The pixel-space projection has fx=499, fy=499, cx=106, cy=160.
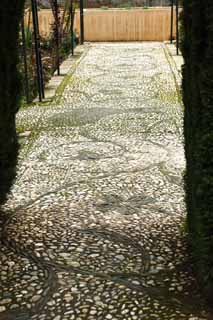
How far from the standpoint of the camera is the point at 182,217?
301 cm

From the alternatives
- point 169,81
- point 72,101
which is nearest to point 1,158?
point 72,101

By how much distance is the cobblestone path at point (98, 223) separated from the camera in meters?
2.18

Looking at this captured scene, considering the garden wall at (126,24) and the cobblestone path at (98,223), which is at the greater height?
the garden wall at (126,24)

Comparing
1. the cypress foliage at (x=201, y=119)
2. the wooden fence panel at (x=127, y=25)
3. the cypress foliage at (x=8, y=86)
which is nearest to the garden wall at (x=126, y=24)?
the wooden fence panel at (x=127, y=25)

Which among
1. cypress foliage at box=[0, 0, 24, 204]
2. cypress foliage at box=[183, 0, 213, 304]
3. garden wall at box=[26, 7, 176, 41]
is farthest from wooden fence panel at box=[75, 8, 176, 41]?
cypress foliage at box=[183, 0, 213, 304]

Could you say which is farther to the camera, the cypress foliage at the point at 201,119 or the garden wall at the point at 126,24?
the garden wall at the point at 126,24

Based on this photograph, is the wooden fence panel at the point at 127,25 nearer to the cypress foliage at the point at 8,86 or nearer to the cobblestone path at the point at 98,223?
the cobblestone path at the point at 98,223

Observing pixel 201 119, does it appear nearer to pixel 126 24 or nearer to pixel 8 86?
pixel 8 86

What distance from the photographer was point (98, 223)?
2.97m

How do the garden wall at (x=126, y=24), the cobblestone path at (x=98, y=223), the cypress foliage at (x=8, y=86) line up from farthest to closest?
the garden wall at (x=126, y=24) → the cypress foliage at (x=8, y=86) → the cobblestone path at (x=98, y=223)

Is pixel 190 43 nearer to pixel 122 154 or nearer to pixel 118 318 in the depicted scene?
pixel 118 318

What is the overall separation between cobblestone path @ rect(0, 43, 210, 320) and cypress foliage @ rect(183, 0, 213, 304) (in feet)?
0.86

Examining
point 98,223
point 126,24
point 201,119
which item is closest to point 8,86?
point 98,223

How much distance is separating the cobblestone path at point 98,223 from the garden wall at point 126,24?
9.79m
